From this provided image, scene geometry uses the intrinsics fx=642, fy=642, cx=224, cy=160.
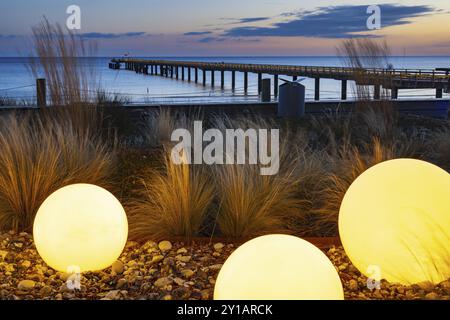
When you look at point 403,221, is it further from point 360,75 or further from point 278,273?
point 360,75

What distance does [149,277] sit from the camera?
4.09 m

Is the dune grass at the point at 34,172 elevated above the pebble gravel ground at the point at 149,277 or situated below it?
above

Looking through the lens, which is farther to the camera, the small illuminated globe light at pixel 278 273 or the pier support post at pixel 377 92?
the pier support post at pixel 377 92

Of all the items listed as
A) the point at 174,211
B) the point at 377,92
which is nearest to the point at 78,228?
the point at 174,211

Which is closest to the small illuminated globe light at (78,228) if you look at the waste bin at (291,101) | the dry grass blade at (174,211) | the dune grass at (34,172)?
the dry grass blade at (174,211)

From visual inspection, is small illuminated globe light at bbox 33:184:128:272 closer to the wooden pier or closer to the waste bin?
the wooden pier

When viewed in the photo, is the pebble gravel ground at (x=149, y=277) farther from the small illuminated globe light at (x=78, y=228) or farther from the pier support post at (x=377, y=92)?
the pier support post at (x=377, y=92)

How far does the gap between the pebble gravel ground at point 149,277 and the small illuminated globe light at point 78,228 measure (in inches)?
5.3

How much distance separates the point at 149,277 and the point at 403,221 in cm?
162

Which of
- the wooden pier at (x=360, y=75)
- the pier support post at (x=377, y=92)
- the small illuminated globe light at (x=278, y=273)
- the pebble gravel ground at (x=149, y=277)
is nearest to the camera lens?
the small illuminated globe light at (x=278, y=273)

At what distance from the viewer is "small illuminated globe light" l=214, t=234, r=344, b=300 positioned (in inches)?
111

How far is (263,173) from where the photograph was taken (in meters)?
5.35

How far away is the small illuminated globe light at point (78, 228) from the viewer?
3.96 m
